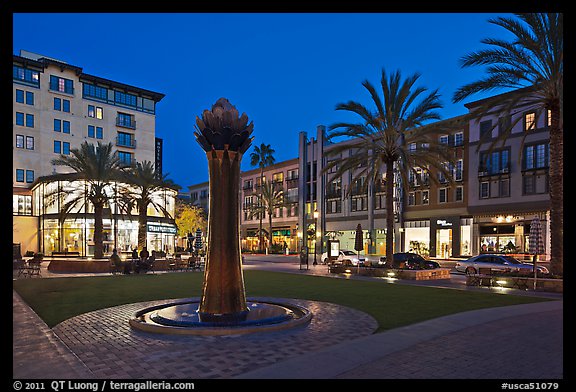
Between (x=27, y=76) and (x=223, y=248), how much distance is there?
6238 centimetres

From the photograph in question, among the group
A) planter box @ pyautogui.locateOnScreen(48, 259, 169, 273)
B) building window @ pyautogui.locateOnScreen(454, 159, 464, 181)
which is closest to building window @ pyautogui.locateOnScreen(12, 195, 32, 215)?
planter box @ pyautogui.locateOnScreen(48, 259, 169, 273)

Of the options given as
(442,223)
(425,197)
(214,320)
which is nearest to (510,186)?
(442,223)

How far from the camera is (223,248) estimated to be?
11.2 meters

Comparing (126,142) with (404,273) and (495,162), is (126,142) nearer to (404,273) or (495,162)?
(495,162)

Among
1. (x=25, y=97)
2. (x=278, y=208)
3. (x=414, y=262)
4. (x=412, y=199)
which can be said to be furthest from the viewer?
(x=278, y=208)

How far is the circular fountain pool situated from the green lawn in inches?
85.1

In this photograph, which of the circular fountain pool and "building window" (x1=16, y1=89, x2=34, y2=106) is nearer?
the circular fountain pool

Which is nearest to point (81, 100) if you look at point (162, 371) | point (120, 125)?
point (120, 125)

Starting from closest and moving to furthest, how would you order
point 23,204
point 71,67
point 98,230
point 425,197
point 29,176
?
1. point 98,230
2. point 425,197
3. point 23,204
4. point 29,176
5. point 71,67

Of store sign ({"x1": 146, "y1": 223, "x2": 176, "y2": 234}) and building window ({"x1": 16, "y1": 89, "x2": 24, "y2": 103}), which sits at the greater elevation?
building window ({"x1": 16, "y1": 89, "x2": 24, "y2": 103})

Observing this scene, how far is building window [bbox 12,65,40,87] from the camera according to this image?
58219 mm

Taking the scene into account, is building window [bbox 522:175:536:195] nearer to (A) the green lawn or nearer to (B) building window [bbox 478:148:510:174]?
(B) building window [bbox 478:148:510:174]
